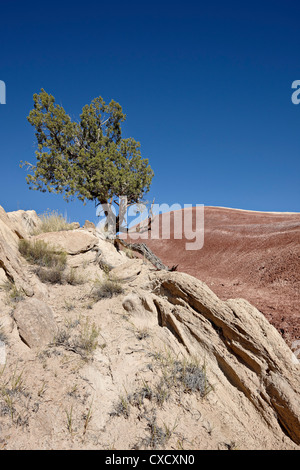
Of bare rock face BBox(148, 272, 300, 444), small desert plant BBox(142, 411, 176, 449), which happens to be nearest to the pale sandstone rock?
bare rock face BBox(148, 272, 300, 444)

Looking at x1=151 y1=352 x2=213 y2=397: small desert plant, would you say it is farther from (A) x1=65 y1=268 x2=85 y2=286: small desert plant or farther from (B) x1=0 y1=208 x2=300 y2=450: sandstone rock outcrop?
(A) x1=65 y1=268 x2=85 y2=286: small desert plant

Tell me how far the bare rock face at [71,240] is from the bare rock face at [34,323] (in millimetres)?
3095

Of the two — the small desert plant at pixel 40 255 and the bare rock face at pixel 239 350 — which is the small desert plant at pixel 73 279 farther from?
the bare rock face at pixel 239 350

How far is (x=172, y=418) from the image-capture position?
2.96 m

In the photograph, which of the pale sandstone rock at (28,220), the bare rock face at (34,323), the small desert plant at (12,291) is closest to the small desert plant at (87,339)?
the bare rock face at (34,323)

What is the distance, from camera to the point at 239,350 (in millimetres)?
3643

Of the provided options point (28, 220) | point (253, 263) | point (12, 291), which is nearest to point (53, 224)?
point (28, 220)

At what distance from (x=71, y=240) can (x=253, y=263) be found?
439 inches

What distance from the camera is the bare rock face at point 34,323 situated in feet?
12.0

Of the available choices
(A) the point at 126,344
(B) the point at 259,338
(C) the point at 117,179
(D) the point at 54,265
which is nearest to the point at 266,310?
(B) the point at 259,338

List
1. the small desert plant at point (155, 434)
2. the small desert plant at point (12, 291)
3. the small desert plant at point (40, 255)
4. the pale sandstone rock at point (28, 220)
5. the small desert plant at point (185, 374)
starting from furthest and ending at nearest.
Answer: the pale sandstone rock at point (28, 220) → the small desert plant at point (40, 255) → the small desert plant at point (12, 291) → the small desert plant at point (185, 374) → the small desert plant at point (155, 434)

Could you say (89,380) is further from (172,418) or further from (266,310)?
(266,310)

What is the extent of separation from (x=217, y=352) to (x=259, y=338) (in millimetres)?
704

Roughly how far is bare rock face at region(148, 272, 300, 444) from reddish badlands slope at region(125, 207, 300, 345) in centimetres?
168
